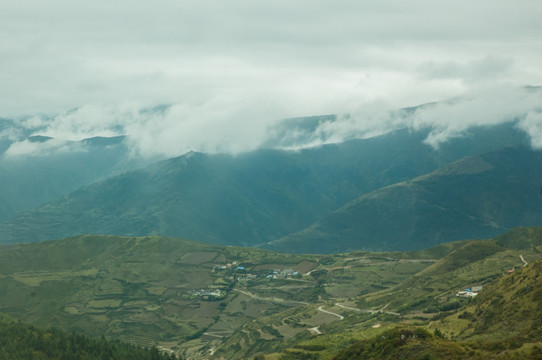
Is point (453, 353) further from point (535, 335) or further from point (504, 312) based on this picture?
point (504, 312)

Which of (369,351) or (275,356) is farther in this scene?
(275,356)

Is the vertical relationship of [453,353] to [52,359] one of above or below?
above

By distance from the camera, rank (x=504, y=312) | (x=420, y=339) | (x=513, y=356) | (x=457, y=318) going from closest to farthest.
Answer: (x=513, y=356) → (x=420, y=339) → (x=504, y=312) → (x=457, y=318)

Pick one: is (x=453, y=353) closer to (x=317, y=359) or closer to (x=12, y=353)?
(x=317, y=359)

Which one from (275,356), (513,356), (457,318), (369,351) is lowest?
(275,356)

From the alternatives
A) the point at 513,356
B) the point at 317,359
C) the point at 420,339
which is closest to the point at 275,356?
the point at 317,359

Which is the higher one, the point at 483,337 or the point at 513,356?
the point at 513,356

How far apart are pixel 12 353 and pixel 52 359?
1224 centimetres

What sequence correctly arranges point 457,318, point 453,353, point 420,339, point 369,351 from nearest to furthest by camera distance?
point 453,353
point 420,339
point 369,351
point 457,318

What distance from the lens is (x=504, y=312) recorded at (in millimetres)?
154250

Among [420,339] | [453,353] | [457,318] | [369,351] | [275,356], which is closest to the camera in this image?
[453,353]

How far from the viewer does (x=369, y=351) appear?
129 m

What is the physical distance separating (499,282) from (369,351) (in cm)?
7209

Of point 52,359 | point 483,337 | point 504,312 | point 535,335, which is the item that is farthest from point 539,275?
point 52,359
